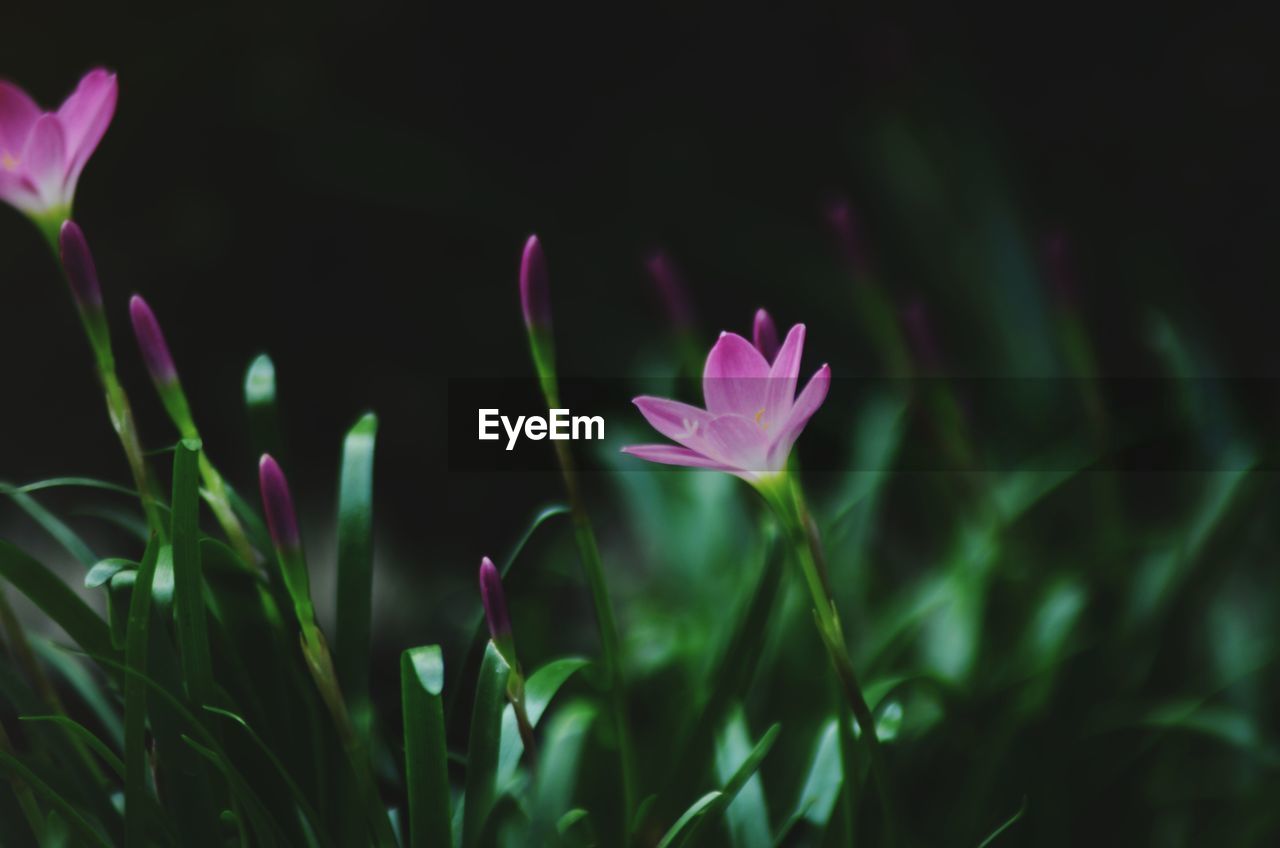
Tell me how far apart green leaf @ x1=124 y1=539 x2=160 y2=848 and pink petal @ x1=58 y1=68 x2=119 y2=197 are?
207mm

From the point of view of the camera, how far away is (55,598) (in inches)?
22.4

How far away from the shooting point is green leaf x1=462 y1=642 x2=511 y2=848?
0.57 meters

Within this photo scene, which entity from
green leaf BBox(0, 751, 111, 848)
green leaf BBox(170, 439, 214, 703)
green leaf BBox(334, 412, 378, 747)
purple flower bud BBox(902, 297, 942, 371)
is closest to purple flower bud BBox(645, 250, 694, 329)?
purple flower bud BBox(902, 297, 942, 371)

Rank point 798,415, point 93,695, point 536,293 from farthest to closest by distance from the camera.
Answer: point 93,695, point 536,293, point 798,415

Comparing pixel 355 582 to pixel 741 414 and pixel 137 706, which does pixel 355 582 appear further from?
pixel 741 414

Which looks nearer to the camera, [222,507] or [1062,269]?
[222,507]

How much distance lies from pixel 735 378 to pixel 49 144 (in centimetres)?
36

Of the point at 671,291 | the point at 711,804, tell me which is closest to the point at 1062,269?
the point at 671,291

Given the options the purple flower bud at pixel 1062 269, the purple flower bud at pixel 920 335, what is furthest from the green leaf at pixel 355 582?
the purple flower bud at pixel 1062 269

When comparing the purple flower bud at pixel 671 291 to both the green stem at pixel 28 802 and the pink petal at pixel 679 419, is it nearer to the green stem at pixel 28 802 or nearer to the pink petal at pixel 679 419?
the pink petal at pixel 679 419

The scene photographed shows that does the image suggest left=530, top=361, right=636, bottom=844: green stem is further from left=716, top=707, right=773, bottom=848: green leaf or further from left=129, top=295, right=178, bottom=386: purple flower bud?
left=129, top=295, right=178, bottom=386: purple flower bud

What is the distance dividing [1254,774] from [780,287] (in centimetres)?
84

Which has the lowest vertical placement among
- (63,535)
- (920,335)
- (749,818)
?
(749,818)

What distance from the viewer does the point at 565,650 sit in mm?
1145
